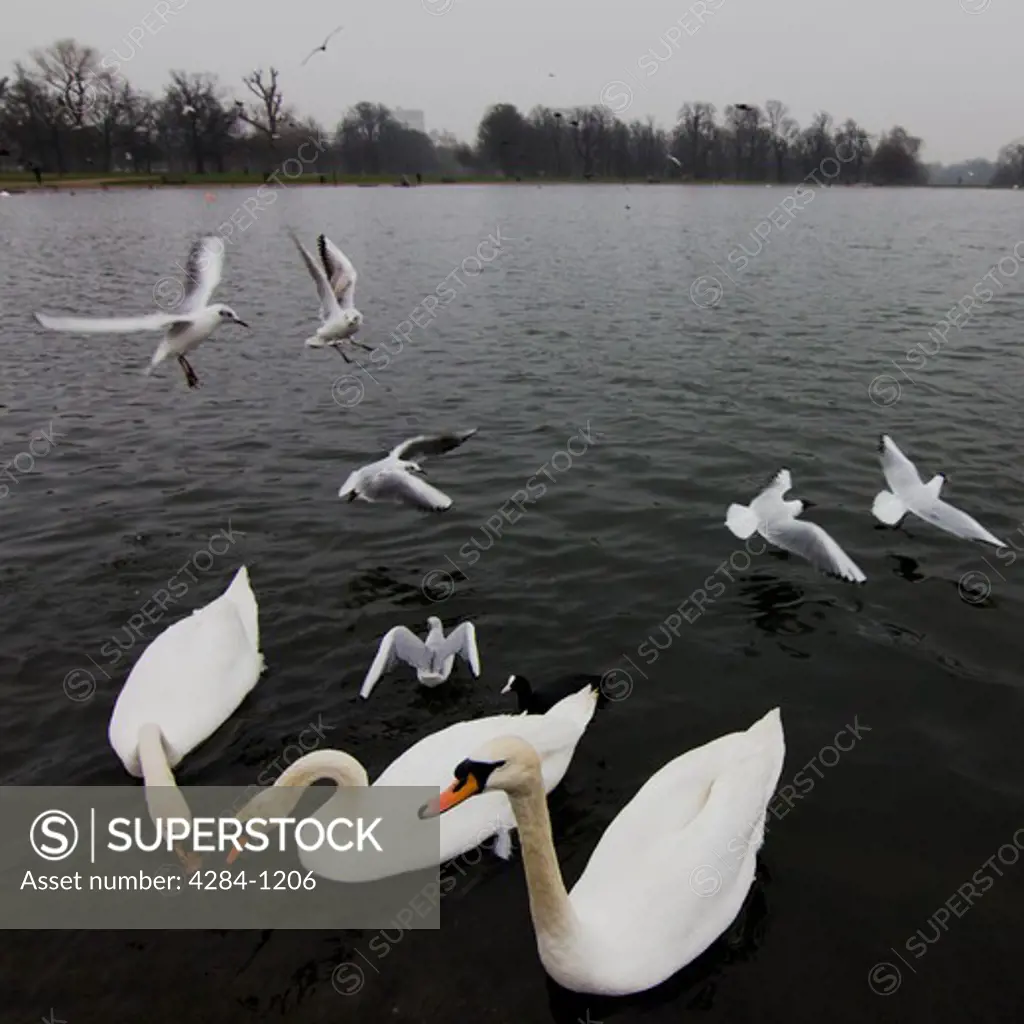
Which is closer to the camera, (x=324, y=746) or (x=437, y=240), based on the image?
(x=324, y=746)

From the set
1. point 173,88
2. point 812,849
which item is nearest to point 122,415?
point 812,849

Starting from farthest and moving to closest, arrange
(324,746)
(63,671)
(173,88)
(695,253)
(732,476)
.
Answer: (173,88) → (695,253) → (732,476) → (63,671) → (324,746)

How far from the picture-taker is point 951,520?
9461 millimetres

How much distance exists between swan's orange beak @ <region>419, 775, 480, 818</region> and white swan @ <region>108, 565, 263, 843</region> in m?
2.34

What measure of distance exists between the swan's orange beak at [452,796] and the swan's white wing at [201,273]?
7.78 metres

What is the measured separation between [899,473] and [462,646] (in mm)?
5634

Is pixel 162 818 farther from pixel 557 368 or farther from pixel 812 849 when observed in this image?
pixel 557 368

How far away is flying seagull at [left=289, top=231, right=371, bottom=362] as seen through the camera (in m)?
11.2

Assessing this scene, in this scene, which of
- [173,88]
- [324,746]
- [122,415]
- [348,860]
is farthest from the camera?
[173,88]

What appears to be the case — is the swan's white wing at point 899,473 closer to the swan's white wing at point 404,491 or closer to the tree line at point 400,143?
the swan's white wing at point 404,491

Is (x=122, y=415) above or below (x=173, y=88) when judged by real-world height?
below

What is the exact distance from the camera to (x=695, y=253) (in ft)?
117

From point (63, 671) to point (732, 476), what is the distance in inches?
334

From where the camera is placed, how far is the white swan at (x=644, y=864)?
463 cm
